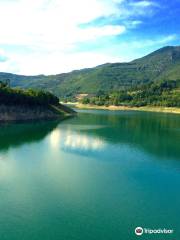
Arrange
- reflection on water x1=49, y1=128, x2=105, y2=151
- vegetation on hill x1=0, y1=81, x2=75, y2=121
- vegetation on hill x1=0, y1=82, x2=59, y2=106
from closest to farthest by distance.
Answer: reflection on water x1=49, y1=128, x2=105, y2=151
vegetation on hill x1=0, y1=81, x2=75, y2=121
vegetation on hill x1=0, y1=82, x2=59, y2=106

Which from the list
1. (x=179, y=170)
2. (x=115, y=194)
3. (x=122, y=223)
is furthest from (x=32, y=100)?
(x=122, y=223)

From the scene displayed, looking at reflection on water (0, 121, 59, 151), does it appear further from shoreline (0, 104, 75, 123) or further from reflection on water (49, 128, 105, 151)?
shoreline (0, 104, 75, 123)

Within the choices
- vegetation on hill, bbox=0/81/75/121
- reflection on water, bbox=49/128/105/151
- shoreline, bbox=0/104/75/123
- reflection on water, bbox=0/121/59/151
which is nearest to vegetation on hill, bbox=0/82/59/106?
vegetation on hill, bbox=0/81/75/121

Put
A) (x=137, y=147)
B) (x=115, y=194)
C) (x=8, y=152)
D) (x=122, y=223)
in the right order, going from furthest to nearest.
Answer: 1. (x=137, y=147)
2. (x=8, y=152)
3. (x=115, y=194)
4. (x=122, y=223)

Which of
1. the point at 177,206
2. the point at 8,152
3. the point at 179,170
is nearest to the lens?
the point at 177,206

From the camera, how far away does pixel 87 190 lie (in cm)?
3200

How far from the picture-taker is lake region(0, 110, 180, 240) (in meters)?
23.6

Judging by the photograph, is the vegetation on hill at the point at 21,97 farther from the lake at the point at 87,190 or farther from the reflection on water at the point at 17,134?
the lake at the point at 87,190

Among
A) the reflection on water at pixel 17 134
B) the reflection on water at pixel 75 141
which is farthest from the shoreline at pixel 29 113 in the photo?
the reflection on water at pixel 75 141

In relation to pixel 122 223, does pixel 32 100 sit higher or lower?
higher

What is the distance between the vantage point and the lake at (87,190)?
23.6 meters

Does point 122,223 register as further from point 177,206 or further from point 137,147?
point 137,147

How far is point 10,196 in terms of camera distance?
29.6 m

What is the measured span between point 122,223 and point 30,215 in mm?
7522
